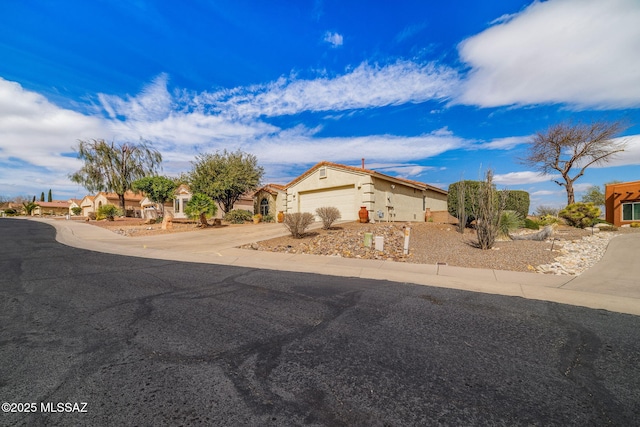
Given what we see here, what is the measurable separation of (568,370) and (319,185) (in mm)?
19678

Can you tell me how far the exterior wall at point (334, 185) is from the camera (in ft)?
61.4

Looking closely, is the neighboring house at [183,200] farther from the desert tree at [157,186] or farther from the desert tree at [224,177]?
the desert tree at [224,177]

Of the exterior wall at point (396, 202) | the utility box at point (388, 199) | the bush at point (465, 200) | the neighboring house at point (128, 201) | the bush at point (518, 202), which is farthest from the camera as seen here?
the neighboring house at point (128, 201)

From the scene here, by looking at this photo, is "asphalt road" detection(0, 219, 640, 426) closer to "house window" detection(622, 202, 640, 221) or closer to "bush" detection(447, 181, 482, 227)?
"bush" detection(447, 181, 482, 227)

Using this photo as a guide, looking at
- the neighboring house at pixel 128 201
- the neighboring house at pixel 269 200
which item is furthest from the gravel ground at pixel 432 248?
the neighboring house at pixel 128 201

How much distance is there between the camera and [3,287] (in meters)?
5.59

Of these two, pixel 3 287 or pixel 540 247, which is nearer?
pixel 3 287

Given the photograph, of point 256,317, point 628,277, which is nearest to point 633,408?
point 256,317

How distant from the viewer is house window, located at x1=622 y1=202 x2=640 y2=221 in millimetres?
21688

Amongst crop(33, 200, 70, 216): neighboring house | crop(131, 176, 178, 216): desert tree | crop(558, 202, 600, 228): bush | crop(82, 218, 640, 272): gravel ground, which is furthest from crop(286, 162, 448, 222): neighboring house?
crop(33, 200, 70, 216): neighboring house

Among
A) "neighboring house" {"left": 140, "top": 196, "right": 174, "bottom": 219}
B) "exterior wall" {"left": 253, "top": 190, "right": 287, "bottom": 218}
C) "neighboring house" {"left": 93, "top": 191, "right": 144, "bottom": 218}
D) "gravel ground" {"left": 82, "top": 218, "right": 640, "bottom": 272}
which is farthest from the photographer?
"neighboring house" {"left": 93, "top": 191, "right": 144, "bottom": 218}

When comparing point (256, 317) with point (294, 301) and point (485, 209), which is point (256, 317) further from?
point (485, 209)

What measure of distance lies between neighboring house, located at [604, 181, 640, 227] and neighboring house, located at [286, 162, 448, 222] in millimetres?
14561

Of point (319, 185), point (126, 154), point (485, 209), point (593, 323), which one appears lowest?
point (593, 323)
